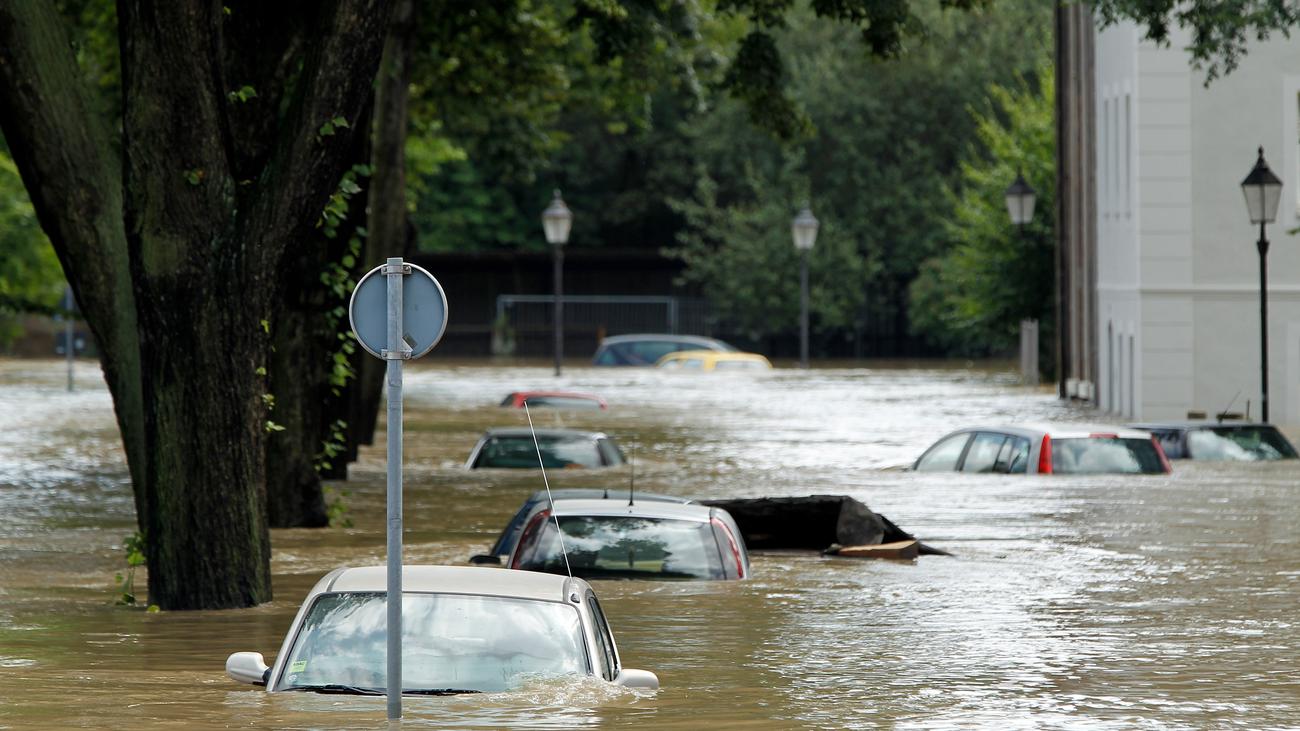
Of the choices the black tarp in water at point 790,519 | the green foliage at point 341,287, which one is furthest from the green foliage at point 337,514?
the black tarp in water at point 790,519

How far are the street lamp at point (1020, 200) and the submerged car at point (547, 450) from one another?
54.8ft

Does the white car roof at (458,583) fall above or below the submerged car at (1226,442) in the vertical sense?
above

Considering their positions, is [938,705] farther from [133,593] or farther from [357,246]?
[357,246]

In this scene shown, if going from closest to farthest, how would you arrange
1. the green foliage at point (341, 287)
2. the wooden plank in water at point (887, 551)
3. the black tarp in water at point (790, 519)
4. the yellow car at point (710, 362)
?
the wooden plank in water at point (887, 551), the green foliage at point (341, 287), the black tarp in water at point (790, 519), the yellow car at point (710, 362)

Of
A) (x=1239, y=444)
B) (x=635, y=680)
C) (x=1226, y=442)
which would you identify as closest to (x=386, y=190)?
(x=1226, y=442)

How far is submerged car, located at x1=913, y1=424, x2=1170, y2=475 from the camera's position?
886 inches

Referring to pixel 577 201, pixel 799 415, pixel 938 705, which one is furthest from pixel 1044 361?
pixel 938 705

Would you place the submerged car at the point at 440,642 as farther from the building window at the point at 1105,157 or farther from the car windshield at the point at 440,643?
the building window at the point at 1105,157

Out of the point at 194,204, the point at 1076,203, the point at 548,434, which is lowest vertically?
the point at 548,434

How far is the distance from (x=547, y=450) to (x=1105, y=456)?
687 centimetres

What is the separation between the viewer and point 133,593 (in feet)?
53.0

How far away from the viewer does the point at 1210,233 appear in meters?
32.8

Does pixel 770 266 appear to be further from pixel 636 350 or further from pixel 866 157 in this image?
pixel 636 350

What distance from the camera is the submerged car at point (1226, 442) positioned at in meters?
24.8
